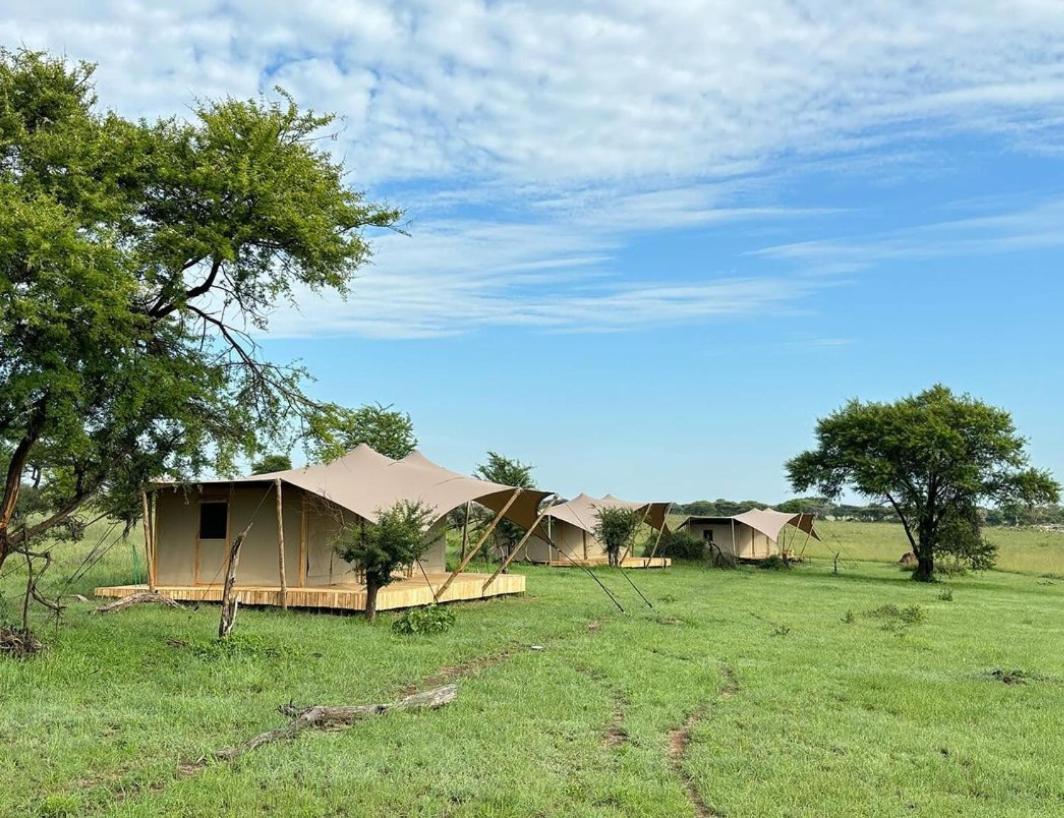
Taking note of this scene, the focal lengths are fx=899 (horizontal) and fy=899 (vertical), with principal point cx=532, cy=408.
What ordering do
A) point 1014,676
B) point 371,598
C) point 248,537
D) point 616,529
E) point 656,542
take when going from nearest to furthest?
1. point 1014,676
2. point 371,598
3. point 248,537
4. point 616,529
5. point 656,542

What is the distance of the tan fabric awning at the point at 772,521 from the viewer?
1521 inches

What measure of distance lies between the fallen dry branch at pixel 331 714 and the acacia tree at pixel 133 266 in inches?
187

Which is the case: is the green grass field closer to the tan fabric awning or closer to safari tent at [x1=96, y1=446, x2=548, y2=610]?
safari tent at [x1=96, y1=446, x2=548, y2=610]

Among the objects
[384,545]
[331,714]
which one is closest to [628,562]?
[384,545]

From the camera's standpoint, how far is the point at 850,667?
11.5m

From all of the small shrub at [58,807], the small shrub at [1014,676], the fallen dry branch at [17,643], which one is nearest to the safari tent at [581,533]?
the small shrub at [1014,676]

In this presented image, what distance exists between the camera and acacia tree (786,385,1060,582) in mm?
31188

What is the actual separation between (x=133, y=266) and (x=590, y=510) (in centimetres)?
2617

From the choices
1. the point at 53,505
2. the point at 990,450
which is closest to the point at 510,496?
the point at 53,505

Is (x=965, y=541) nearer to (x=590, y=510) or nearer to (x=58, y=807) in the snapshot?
(x=590, y=510)

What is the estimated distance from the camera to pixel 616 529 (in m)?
32.2

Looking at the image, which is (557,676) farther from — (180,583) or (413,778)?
(180,583)

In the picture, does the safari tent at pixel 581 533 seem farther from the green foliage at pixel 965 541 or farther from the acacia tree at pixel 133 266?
the acacia tree at pixel 133 266

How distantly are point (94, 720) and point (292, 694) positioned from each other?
1869 millimetres
